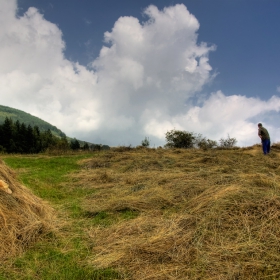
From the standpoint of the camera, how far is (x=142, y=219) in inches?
173

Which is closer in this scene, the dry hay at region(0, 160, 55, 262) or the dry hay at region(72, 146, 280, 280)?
the dry hay at region(72, 146, 280, 280)

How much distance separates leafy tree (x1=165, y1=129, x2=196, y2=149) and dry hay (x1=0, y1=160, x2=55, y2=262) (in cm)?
2034

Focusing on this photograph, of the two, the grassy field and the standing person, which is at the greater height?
the standing person

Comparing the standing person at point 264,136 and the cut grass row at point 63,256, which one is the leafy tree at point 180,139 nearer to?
the standing person at point 264,136

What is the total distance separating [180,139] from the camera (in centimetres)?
2470

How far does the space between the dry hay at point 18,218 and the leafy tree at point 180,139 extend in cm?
2034

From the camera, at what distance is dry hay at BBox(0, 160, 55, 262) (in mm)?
3505

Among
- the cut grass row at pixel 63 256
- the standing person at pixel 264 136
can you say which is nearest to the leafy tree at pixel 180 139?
the standing person at pixel 264 136

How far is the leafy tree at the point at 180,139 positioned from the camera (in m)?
24.5

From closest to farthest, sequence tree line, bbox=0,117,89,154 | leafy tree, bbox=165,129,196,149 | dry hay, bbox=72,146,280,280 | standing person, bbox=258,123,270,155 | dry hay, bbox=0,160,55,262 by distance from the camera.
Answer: dry hay, bbox=72,146,280,280
dry hay, bbox=0,160,55,262
standing person, bbox=258,123,270,155
leafy tree, bbox=165,129,196,149
tree line, bbox=0,117,89,154

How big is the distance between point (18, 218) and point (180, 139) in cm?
2159

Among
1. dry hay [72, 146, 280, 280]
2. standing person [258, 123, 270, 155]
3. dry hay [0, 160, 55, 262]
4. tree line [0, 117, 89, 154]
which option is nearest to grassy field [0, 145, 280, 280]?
dry hay [72, 146, 280, 280]

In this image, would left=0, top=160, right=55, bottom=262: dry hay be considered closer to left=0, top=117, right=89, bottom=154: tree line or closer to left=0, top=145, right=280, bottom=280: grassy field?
left=0, top=145, right=280, bottom=280: grassy field

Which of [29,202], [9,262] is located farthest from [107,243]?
[29,202]
